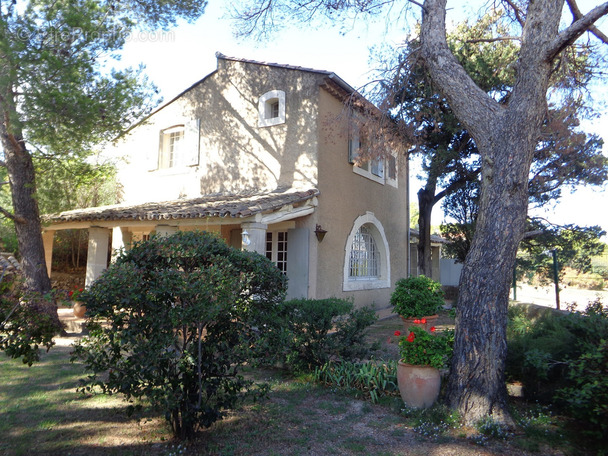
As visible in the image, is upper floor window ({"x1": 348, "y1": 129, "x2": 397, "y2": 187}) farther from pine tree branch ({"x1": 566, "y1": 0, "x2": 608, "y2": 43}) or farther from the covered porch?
pine tree branch ({"x1": 566, "y1": 0, "x2": 608, "y2": 43})

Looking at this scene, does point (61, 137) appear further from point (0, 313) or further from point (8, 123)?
point (0, 313)

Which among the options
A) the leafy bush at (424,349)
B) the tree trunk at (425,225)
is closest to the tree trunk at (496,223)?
the leafy bush at (424,349)

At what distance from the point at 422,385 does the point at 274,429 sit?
1.68 metres

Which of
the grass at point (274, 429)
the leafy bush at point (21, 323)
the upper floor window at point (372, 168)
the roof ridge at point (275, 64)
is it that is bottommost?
the grass at point (274, 429)

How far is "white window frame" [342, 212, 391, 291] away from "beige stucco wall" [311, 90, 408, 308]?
0.13 m

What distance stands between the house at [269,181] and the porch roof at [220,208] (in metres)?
0.03

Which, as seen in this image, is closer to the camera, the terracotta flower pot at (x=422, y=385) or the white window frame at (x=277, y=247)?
the terracotta flower pot at (x=422, y=385)

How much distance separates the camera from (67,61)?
7.41 meters

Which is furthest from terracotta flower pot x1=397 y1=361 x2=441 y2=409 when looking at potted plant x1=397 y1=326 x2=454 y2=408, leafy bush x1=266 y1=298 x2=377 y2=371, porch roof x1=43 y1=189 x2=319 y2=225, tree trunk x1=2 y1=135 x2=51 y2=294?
tree trunk x1=2 y1=135 x2=51 y2=294

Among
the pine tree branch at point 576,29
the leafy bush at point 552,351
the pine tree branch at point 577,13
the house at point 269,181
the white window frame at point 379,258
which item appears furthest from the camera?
the white window frame at point 379,258

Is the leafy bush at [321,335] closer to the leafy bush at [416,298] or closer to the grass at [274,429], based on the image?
the grass at [274,429]

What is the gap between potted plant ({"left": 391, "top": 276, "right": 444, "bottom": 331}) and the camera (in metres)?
9.06

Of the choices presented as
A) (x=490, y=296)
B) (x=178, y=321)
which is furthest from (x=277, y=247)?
(x=178, y=321)

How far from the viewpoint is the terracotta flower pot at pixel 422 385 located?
4.71 meters
